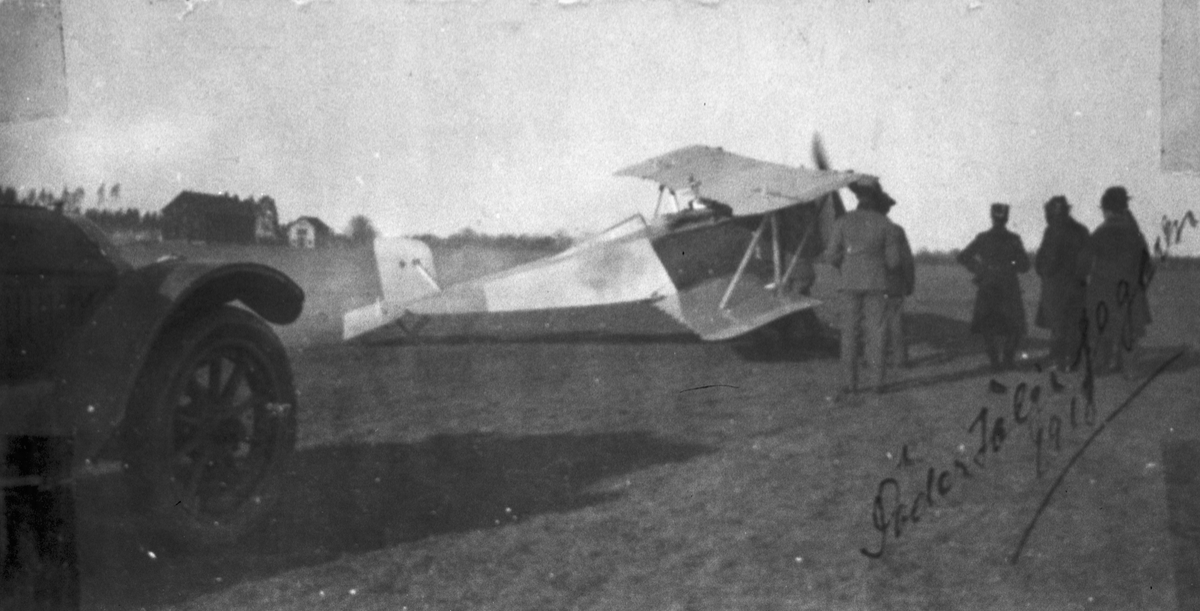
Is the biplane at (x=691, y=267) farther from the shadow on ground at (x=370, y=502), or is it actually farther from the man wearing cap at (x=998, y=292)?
the shadow on ground at (x=370, y=502)

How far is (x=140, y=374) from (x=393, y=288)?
3488 millimetres

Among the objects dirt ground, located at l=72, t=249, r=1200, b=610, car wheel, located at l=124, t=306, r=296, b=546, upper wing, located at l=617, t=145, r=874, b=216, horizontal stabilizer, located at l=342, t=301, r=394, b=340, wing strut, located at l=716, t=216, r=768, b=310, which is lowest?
dirt ground, located at l=72, t=249, r=1200, b=610

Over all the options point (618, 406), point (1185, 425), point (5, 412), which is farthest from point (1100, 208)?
point (5, 412)

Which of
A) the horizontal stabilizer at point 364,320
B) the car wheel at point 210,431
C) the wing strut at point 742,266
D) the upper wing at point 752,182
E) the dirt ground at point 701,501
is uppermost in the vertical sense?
the upper wing at point 752,182

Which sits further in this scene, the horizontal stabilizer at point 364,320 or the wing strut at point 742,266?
the wing strut at point 742,266

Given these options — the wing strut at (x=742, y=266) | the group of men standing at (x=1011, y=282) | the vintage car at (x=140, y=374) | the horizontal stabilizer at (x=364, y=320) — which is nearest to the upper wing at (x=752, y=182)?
the group of men standing at (x=1011, y=282)

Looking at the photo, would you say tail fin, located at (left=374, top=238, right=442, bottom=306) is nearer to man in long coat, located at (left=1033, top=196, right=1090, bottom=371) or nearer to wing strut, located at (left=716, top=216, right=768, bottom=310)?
wing strut, located at (left=716, top=216, right=768, bottom=310)

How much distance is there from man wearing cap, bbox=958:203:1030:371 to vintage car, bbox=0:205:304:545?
4583 millimetres

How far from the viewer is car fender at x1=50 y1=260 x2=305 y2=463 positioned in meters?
2.81

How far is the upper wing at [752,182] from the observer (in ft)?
20.3

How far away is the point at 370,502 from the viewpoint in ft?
11.9

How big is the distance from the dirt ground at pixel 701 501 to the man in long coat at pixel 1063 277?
35 centimetres
